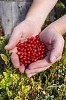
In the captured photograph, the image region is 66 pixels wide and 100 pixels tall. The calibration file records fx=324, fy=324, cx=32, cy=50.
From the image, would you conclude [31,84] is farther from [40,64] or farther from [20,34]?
[20,34]

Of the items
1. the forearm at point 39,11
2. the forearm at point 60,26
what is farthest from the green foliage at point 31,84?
the forearm at point 39,11

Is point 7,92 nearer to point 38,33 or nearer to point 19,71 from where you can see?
point 19,71

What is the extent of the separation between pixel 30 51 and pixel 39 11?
551 mm

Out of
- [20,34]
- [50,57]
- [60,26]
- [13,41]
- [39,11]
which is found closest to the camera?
[50,57]

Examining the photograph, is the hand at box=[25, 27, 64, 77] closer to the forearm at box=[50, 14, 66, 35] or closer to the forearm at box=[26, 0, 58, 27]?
the forearm at box=[50, 14, 66, 35]

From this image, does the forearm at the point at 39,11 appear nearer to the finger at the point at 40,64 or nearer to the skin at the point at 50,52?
the skin at the point at 50,52

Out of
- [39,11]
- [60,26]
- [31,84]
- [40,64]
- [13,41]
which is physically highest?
[39,11]

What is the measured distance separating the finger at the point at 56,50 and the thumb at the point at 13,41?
25 cm

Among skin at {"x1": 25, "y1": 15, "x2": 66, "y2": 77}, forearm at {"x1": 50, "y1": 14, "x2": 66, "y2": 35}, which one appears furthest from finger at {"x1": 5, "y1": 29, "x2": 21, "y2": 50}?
forearm at {"x1": 50, "y1": 14, "x2": 66, "y2": 35}

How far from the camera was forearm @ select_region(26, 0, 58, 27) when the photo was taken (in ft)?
8.20

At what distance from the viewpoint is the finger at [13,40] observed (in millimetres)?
2025

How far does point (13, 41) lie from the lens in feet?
6.89

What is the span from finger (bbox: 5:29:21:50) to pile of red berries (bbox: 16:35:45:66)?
3 centimetres

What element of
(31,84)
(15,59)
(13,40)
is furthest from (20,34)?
(31,84)
